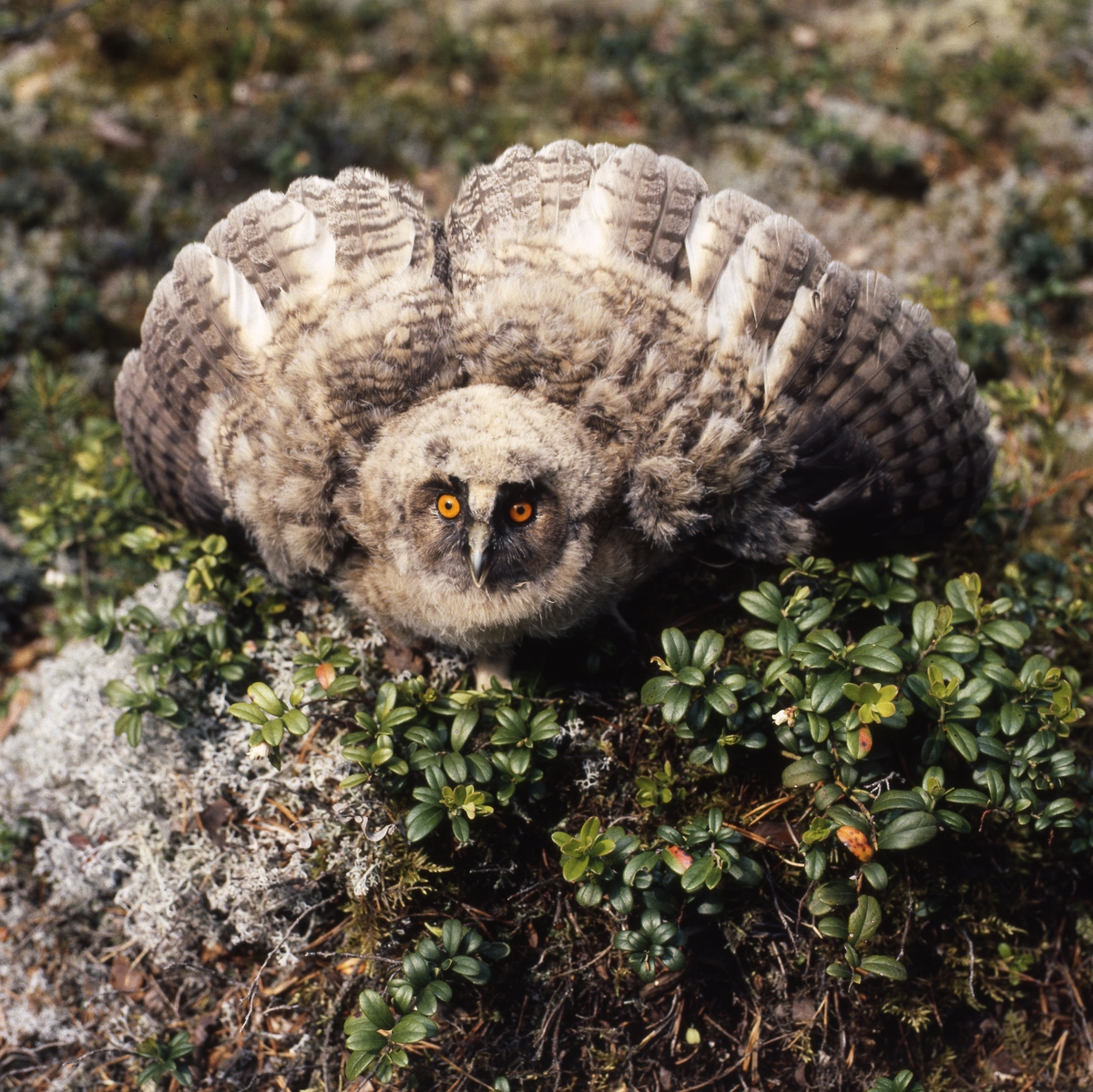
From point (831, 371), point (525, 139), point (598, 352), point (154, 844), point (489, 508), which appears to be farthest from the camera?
point (525, 139)

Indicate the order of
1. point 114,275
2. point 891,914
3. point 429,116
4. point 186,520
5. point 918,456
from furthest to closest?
point 429,116 < point 114,275 < point 186,520 < point 918,456 < point 891,914

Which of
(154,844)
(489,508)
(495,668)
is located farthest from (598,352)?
(154,844)

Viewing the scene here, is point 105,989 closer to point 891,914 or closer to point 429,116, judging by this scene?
point 891,914

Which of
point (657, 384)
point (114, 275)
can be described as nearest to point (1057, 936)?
point (657, 384)

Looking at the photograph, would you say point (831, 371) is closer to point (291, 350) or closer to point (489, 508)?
point (489, 508)

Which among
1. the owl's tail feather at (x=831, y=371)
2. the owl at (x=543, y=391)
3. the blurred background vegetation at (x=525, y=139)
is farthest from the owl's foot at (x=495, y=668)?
the blurred background vegetation at (x=525, y=139)

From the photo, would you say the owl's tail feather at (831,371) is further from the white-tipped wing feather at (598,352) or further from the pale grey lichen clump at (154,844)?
the pale grey lichen clump at (154,844)
